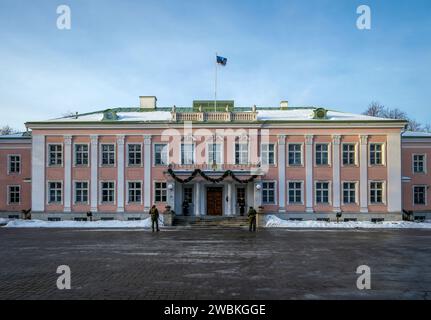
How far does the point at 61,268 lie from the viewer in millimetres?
12281

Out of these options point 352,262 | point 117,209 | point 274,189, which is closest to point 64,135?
point 117,209

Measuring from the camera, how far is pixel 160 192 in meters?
36.0

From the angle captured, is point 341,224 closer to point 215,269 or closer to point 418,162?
point 418,162

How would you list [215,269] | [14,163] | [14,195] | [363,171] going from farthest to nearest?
[14,163], [14,195], [363,171], [215,269]

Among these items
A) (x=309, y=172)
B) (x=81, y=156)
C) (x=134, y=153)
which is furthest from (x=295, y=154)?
(x=81, y=156)

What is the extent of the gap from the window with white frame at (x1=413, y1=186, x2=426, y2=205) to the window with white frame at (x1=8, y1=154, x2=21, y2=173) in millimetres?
36240

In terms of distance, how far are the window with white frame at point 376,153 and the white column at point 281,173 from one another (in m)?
7.28

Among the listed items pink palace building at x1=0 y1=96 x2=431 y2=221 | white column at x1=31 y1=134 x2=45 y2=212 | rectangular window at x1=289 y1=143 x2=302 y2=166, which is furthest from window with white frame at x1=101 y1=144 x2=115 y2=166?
rectangular window at x1=289 y1=143 x2=302 y2=166

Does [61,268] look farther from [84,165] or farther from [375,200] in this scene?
[375,200]

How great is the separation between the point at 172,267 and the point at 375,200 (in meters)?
27.1

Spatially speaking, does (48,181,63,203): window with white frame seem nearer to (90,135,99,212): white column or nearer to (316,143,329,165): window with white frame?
(90,135,99,212): white column

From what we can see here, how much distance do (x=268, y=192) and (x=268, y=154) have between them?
3.15m

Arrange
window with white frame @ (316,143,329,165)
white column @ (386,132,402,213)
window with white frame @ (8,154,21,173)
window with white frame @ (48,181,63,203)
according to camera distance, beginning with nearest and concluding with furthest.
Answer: white column @ (386,132,402,213)
window with white frame @ (316,143,329,165)
window with white frame @ (48,181,63,203)
window with white frame @ (8,154,21,173)

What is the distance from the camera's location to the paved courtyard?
9.10 meters
